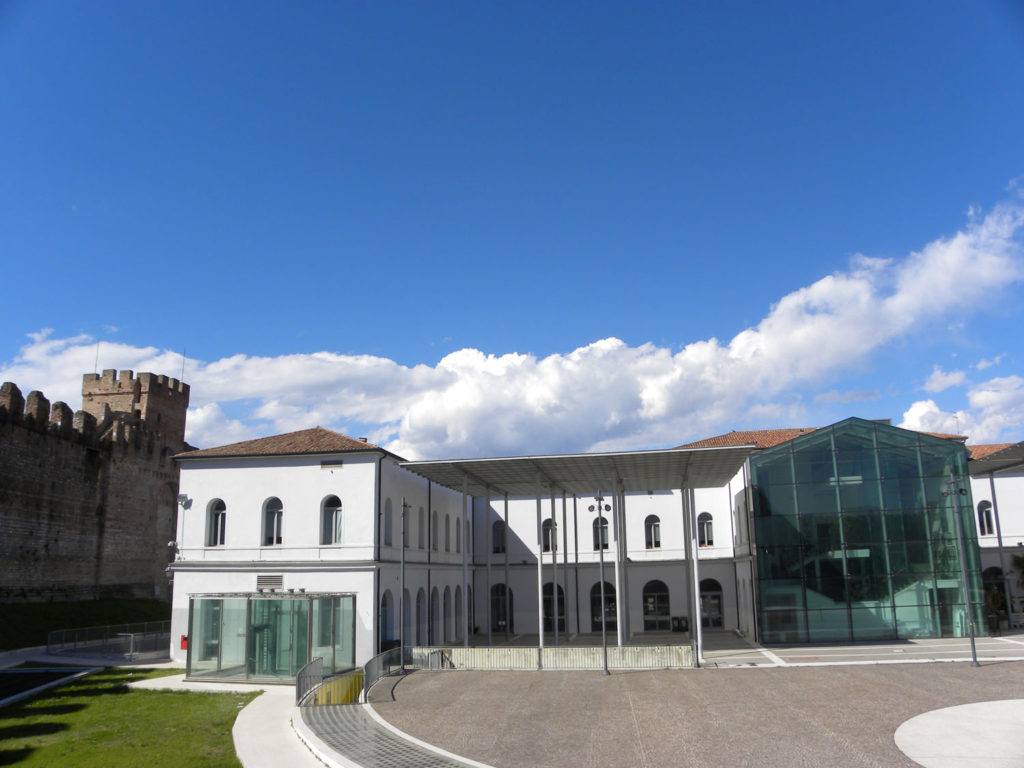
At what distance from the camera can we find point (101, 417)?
52.8 meters

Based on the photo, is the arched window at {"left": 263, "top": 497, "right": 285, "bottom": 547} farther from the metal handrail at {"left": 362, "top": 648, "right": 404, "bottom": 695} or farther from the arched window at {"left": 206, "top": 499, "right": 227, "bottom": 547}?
the metal handrail at {"left": 362, "top": 648, "right": 404, "bottom": 695}

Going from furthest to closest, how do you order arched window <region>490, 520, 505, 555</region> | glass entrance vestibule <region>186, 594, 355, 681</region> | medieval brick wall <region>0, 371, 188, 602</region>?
arched window <region>490, 520, 505, 555</region>, medieval brick wall <region>0, 371, 188, 602</region>, glass entrance vestibule <region>186, 594, 355, 681</region>

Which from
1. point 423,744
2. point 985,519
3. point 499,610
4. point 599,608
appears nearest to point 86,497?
point 499,610

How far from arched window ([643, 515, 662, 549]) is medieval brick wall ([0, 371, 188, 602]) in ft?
102

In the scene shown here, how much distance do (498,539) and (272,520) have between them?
17.9 m

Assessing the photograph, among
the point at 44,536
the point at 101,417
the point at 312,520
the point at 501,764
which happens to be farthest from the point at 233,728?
the point at 101,417

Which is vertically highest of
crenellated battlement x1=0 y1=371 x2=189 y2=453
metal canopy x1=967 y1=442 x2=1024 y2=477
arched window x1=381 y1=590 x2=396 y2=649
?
crenellated battlement x1=0 y1=371 x2=189 y2=453

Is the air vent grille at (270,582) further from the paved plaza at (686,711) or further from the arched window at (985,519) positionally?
the arched window at (985,519)

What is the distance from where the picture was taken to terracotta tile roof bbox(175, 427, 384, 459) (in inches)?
1216

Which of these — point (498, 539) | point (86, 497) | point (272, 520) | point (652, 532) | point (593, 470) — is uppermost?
point (86, 497)

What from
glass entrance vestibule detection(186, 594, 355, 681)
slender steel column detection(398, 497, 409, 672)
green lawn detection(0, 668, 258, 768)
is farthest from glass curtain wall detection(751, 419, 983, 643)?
green lawn detection(0, 668, 258, 768)

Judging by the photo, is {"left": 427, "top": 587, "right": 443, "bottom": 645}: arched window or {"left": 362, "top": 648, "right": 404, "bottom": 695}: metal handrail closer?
{"left": 362, "top": 648, "right": 404, "bottom": 695}: metal handrail

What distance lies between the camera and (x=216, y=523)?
32.2 meters

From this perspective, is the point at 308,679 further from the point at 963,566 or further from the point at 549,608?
the point at 549,608
